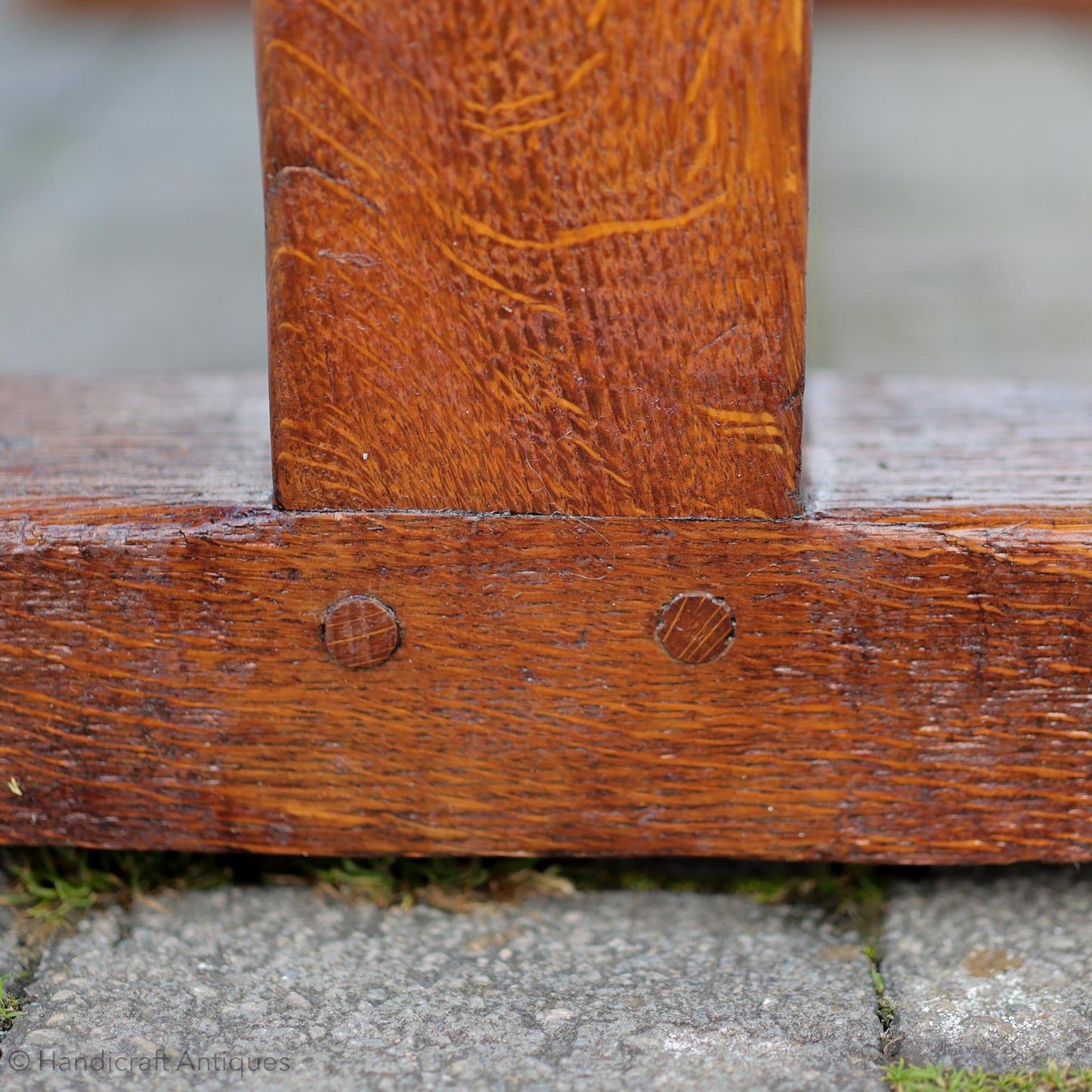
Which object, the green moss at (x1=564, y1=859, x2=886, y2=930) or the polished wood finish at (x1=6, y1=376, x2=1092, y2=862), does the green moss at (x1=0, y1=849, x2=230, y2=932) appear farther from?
the green moss at (x1=564, y1=859, x2=886, y2=930)

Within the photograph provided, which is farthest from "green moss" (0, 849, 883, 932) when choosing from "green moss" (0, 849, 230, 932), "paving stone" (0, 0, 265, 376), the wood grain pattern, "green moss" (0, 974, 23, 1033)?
"paving stone" (0, 0, 265, 376)

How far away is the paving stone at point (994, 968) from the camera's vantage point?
756mm

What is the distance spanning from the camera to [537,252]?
28.0 inches

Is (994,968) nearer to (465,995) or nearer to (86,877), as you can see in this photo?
(465,995)

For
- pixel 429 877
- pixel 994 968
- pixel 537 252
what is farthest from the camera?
pixel 429 877

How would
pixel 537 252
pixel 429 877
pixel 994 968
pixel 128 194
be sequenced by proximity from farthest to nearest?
1. pixel 128 194
2. pixel 429 877
3. pixel 994 968
4. pixel 537 252

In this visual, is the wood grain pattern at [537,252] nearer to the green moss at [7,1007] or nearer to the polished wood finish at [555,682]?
the polished wood finish at [555,682]

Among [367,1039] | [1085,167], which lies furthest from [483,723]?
[1085,167]

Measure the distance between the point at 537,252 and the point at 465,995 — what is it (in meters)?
0.46

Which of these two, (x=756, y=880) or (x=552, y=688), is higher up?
(x=552, y=688)

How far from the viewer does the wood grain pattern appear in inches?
26.7

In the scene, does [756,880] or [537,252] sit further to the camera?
[756,880]

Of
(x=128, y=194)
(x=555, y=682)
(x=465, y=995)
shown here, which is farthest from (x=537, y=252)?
(x=128, y=194)

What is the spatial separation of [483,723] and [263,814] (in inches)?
6.4
